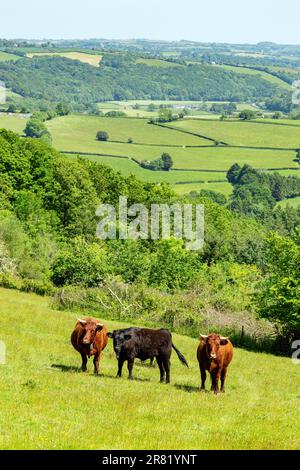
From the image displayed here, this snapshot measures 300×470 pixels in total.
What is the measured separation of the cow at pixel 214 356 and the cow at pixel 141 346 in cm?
160

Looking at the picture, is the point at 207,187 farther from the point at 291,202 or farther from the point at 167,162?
the point at 291,202

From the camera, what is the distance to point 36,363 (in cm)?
2545

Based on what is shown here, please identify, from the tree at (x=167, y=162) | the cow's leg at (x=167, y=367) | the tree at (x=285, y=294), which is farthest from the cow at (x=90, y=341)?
the tree at (x=167, y=162)

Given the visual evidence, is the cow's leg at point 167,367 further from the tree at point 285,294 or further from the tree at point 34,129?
the tree at point 34,129

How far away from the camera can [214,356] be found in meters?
23.0

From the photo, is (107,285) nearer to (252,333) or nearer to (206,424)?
(252,333)

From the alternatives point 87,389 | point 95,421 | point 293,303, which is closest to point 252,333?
point 293,303

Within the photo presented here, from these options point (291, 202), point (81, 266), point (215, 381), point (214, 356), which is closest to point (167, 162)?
point (291, 202)

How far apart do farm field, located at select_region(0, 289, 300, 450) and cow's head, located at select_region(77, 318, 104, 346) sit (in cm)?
120

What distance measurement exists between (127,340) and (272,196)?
14478cm

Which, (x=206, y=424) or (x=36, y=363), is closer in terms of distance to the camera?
(x=206, y=424)

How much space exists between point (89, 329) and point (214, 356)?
15.6 ft

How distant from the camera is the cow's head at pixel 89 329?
81.2 ft
